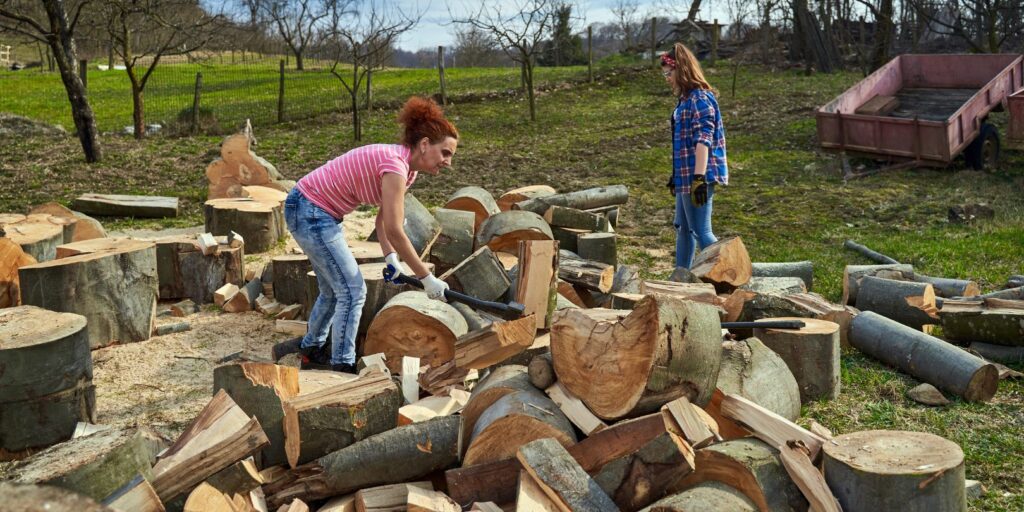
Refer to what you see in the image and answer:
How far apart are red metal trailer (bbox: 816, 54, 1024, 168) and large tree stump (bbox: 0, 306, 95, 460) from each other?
9.90 meters

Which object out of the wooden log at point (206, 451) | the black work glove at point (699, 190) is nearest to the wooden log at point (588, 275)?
the black work glove at point (699, 190)

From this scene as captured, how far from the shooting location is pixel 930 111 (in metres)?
12.6

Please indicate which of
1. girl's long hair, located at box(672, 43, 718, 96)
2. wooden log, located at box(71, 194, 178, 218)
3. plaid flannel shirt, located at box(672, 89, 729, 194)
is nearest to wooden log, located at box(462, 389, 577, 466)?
plaid flannel shirt, located at box(672, 89, 729, 194)

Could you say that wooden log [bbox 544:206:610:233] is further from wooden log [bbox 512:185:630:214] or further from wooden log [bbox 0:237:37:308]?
wooden log [bbox 0:237:37:308]

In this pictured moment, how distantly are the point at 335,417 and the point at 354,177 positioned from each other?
1.45 m

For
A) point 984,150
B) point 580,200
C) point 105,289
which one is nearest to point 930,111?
point 984,150

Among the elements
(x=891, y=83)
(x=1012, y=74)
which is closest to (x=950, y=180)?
(x=1012, y=74)

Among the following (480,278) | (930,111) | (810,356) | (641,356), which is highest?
(930,111)

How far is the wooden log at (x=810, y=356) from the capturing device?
4.58 metres

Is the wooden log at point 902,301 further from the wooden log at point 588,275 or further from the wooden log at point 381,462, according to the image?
the wooden log at point 381,462

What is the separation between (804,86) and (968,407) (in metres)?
15.9

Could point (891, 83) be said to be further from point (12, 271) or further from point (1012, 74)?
point (12, 271)

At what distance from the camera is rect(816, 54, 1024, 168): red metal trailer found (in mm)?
10961

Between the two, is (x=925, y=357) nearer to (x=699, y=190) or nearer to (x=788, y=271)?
(x=788, y=271)
